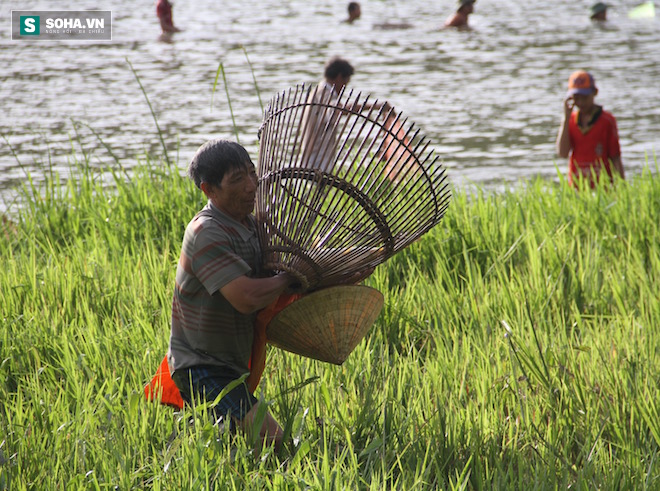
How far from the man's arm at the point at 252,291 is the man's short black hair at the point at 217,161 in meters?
0.33

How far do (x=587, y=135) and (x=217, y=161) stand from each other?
4.40 m

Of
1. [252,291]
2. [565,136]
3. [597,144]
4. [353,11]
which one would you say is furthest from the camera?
[353,11]

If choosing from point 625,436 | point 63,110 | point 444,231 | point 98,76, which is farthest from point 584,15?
point 625,436

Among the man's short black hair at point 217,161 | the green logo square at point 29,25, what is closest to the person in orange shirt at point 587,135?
the man's short black hair at point 217,161

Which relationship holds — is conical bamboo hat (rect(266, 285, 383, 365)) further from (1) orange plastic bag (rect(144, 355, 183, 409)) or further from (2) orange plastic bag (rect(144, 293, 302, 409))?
(1) orange plastic bag (rect(144, 355, 183, 409))

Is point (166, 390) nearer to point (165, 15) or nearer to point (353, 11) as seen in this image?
point (165, 15)

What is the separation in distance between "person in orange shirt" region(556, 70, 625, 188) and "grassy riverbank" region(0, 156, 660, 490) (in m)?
1.24

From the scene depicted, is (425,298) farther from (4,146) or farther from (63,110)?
(63,110)

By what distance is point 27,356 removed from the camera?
3.48 metres

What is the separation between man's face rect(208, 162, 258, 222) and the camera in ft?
8.82

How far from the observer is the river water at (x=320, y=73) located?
9.94 metres

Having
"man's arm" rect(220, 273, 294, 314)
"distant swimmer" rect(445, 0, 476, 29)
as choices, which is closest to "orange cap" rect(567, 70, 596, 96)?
"man's arm" rect(220, 273, 294, 314)

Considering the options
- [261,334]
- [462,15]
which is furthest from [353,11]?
[261,334]

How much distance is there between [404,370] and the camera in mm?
3217
